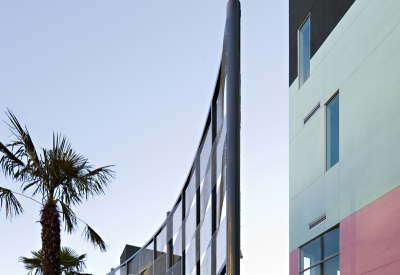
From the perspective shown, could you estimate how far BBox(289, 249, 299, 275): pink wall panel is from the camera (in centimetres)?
2376

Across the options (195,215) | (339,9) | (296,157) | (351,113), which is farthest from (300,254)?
(195,215)

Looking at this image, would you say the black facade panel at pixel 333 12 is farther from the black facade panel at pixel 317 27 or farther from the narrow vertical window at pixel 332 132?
the narrow vertical window at pixel 332 132

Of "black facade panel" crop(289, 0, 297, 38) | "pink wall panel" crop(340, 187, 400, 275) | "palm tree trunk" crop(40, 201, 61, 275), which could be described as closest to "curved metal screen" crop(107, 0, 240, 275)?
"palm tree trunk" crop(40, 201, 61, 275)

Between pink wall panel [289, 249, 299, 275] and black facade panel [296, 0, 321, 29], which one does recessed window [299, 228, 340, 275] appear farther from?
black facade panel [296, 0, 321, 29]

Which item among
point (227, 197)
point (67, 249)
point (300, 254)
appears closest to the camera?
point (227, 197)

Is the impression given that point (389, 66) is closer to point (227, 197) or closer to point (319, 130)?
point (319, 130)

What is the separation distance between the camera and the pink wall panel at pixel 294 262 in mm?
23764

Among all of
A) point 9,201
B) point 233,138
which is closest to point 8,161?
point 9,201

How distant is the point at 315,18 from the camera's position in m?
23.7

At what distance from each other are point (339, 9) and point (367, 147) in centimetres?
474

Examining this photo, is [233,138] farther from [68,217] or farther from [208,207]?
[68,217]

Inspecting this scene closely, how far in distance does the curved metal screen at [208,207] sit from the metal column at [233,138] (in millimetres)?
13

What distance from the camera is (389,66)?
17656 millimetres


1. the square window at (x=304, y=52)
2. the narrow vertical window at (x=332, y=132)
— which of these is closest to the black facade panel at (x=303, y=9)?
the square window at (x=304, y=52)
